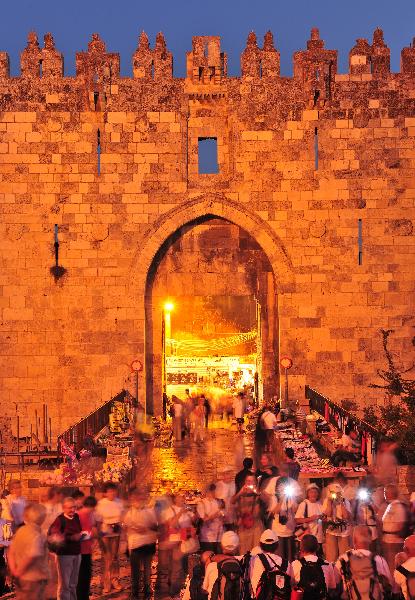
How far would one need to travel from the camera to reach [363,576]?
873cm

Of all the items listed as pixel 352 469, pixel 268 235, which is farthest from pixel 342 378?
pixel 352 469

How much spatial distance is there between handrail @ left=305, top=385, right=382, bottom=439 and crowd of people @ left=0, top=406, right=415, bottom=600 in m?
4.27

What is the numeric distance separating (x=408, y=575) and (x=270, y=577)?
1.24m

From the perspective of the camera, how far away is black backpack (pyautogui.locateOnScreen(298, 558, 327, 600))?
8555mm

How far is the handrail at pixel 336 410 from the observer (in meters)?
17.4

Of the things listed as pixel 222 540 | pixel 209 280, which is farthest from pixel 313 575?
pixel 209 280

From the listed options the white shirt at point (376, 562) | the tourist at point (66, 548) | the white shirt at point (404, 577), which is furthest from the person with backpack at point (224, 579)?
the tourist at point (66, 548)

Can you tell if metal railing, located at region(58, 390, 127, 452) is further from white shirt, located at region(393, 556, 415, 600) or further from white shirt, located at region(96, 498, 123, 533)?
white shirt, located at region(393, 556, 415, 600)

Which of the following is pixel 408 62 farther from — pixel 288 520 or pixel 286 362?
pixel 288 520

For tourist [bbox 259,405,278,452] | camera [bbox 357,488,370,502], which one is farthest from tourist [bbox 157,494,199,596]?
tourist [bbox 259,405,278,452]

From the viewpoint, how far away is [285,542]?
37.7 feet

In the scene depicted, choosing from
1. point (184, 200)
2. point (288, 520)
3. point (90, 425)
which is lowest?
point (288, 520)

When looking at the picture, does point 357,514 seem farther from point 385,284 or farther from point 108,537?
point 385,284

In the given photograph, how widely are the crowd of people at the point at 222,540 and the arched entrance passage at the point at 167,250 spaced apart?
444 inches
